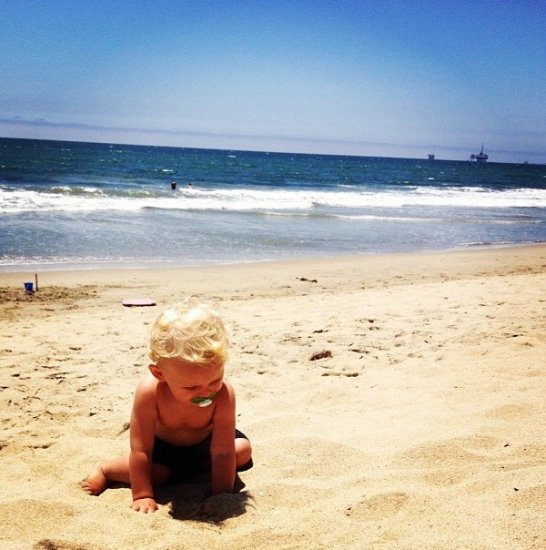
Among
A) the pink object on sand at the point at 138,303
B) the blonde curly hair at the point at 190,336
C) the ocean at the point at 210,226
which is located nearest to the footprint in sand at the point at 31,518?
the blonde curly hair at the point at 190,336

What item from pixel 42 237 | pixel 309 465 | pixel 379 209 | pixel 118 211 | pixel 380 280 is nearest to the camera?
pixel 309 465

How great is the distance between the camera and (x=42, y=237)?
11445 millimetres

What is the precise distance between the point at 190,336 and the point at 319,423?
1385 millimetres

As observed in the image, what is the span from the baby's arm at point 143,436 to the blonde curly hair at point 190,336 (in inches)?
10.9

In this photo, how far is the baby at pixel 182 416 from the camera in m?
2.12

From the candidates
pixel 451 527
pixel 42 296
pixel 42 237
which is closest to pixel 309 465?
pixel 451 527

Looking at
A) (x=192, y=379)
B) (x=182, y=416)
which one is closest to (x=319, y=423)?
(x=182, y=416)

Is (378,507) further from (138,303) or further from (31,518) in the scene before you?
(138,303)

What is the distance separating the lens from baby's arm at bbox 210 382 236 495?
7.86 ft

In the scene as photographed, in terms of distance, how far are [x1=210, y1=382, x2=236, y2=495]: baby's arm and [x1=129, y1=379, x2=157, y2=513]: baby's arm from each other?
28 centimetres

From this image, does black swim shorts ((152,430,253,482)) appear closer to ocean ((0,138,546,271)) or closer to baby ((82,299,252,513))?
baby ((82,299,252,513))

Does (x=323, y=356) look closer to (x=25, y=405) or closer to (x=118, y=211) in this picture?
(x=25, y=405)

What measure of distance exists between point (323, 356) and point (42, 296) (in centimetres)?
432

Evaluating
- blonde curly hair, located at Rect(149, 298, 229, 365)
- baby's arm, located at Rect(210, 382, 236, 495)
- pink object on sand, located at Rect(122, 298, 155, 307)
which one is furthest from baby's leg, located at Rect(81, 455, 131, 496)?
pink object on sand, located at Rect(122, 298, 155, 307)
